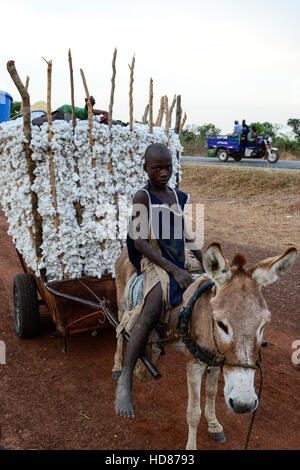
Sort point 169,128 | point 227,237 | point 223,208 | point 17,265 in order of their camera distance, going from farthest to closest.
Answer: point 223,208 < point 227,237 < point 17,265 < point 169,128

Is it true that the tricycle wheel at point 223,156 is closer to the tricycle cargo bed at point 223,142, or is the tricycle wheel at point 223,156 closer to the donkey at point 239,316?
the tricycle cargo bed at point 223,142

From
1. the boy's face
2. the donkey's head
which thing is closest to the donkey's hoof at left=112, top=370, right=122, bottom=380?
the donkey's head

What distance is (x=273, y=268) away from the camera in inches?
84.8

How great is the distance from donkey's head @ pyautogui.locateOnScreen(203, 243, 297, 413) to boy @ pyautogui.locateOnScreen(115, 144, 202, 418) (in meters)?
0.59

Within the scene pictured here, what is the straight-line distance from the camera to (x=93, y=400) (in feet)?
11.7

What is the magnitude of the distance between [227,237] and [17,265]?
207 inches

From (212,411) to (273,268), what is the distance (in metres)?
1.72

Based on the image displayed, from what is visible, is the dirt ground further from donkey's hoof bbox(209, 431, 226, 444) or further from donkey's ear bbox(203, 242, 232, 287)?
donkey's ear bbox(203, 242, 232, 287)

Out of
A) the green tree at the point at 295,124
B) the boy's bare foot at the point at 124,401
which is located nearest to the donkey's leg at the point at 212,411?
the boy's bare foot at the point at 124,401

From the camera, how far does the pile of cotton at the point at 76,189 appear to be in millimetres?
3719

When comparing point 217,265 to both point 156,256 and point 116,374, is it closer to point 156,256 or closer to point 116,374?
point 156,256

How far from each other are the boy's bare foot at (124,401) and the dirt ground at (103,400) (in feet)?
1.77
